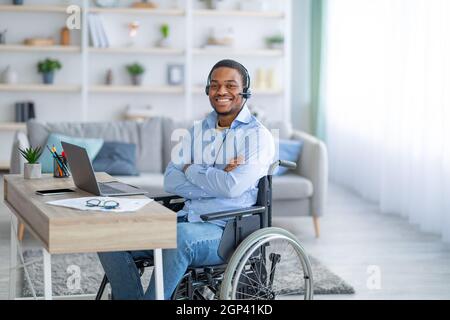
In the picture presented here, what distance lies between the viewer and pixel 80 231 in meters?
2.78

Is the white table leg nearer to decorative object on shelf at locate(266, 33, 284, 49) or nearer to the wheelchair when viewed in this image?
the wheelchair

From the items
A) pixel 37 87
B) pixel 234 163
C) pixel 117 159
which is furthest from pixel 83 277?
pixel 37 87

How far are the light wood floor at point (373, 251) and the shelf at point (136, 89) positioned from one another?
209 cm

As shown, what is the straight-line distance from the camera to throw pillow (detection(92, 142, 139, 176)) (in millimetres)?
5895

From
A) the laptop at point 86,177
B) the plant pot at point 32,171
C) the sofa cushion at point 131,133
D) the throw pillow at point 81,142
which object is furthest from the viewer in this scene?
the sofa cushion at point 131,133

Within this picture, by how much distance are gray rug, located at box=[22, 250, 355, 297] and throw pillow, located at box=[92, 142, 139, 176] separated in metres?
0.92

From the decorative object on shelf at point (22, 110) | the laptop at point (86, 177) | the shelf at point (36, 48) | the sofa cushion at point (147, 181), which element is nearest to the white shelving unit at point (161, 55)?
the shelf at point (36, 48)

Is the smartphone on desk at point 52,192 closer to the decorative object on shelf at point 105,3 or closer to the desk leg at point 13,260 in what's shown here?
the desk leg at point 13,260

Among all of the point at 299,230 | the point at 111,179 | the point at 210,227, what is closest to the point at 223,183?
the point at 210,227

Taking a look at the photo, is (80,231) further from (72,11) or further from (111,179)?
(72,11)

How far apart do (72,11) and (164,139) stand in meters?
2.38

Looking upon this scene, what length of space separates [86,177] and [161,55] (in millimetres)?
5290

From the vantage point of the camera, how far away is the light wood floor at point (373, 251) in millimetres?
4516

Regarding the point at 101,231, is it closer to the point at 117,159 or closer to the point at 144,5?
the point at 117,159
